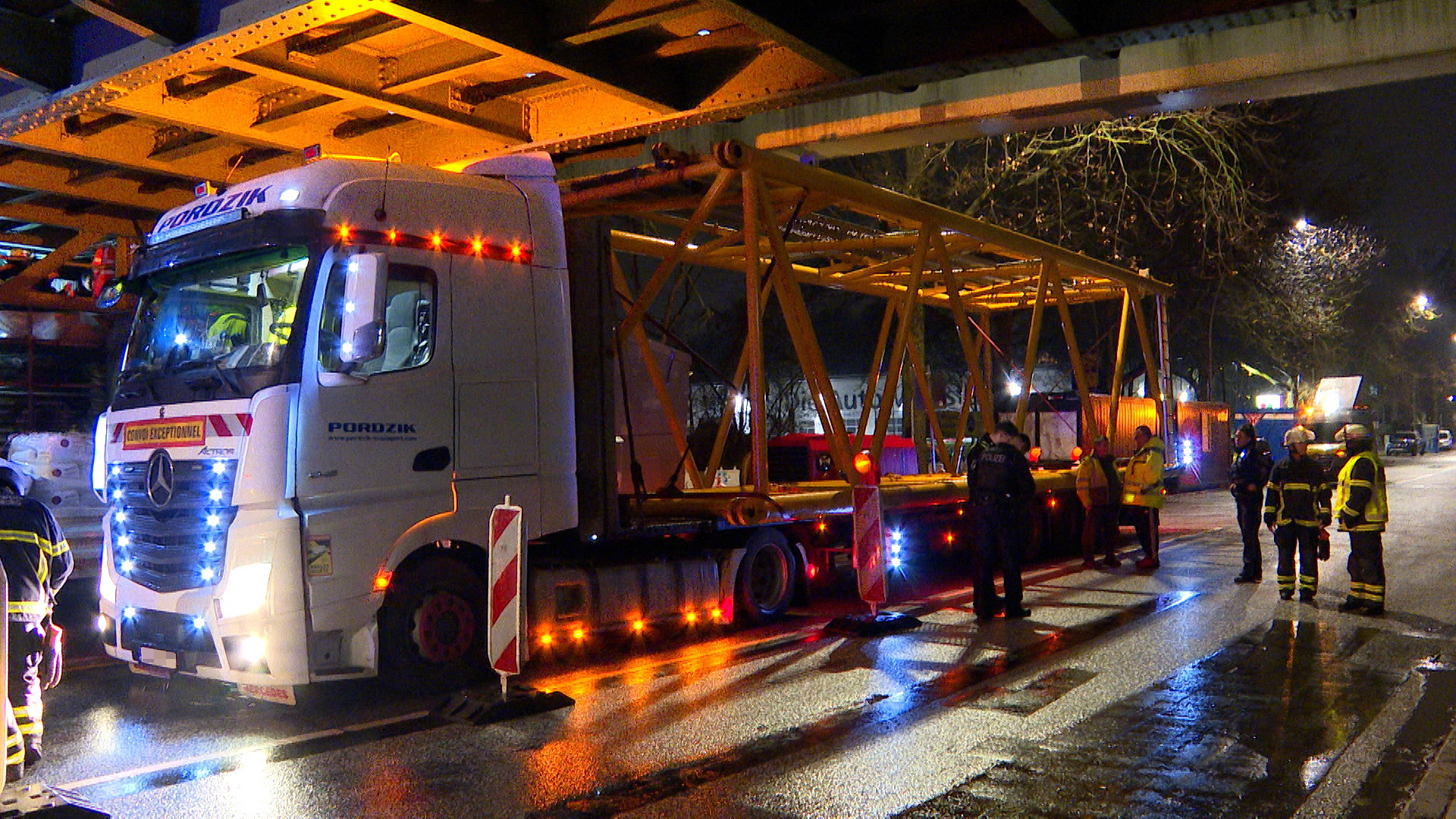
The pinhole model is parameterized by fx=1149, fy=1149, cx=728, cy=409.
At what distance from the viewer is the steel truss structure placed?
8.60 meters

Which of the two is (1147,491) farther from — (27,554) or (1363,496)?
(27,554)

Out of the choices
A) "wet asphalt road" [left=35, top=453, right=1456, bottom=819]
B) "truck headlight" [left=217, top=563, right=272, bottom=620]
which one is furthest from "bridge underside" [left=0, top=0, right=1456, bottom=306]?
"wet asphalt road" [left=35, top=453, right=1456, bottom=819]

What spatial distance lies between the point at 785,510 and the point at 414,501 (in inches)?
128

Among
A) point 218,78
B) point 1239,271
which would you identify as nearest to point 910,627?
point 218,78

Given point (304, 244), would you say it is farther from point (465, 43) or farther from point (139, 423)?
point (465, 43)

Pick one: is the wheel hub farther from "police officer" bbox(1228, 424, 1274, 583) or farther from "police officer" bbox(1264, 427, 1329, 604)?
"police officer" bbox(1228, 424, 1274, 583)

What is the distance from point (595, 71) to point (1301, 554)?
292 inches

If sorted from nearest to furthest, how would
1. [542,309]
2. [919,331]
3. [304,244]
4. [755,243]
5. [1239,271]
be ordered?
[304,244], [542,309], [755,243], [919,331], [1239,271]

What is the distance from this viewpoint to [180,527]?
632 centimetres

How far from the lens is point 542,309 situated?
7504mm

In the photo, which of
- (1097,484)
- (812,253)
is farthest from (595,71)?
(1097,484)

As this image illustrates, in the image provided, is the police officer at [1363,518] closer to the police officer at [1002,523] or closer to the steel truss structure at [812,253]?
the police officer at [1002,523]

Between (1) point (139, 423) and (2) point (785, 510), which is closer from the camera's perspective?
(1) point (139, 423)

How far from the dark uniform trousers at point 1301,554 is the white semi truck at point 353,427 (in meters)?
6.34
